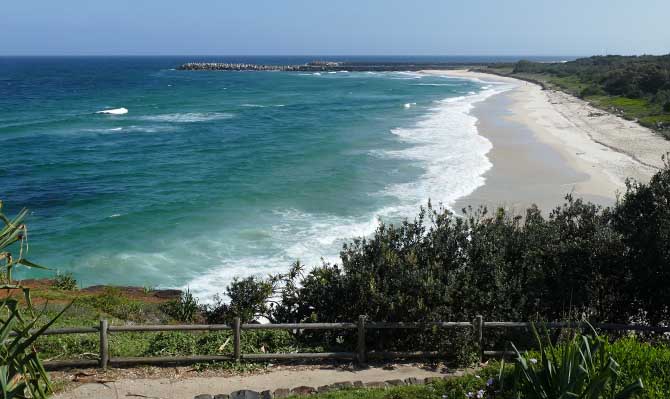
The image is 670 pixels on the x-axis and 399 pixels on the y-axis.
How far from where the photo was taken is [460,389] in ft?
25.4

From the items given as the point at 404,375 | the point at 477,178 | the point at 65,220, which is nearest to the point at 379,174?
the point at 477,178

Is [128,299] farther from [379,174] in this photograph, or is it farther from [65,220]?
[379,174]

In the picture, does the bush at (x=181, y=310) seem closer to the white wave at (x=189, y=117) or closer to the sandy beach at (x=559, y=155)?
the sandy beach at (x=559, y=155)

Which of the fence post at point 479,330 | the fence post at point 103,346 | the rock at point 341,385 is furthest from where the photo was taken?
the fence post at point 479,330

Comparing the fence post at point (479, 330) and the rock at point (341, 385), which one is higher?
the fence post at point (479, 330)

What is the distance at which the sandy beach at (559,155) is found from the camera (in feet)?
87.6

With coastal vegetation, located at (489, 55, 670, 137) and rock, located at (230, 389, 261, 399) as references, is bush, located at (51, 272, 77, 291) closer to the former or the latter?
rock, located at (230, 389, 261, 399)

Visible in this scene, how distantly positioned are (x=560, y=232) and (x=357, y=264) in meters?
3.98

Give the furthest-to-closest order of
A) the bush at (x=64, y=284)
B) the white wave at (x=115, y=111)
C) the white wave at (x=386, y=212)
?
the white wave at (x=115, y=111) → the white wave at (x=386, y=212) → the bush at (x=64, y=284)

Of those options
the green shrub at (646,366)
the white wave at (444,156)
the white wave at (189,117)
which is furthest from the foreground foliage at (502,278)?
the white wave at (189,117)

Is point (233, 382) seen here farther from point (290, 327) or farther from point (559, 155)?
point (559, 155)

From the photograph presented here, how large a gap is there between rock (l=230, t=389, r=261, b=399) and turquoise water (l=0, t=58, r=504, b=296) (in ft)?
29.8

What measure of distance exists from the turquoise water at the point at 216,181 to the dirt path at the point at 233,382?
8.17 metres

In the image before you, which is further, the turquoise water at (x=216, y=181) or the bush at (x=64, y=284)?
the turquoise water at (x=216, y=181)
